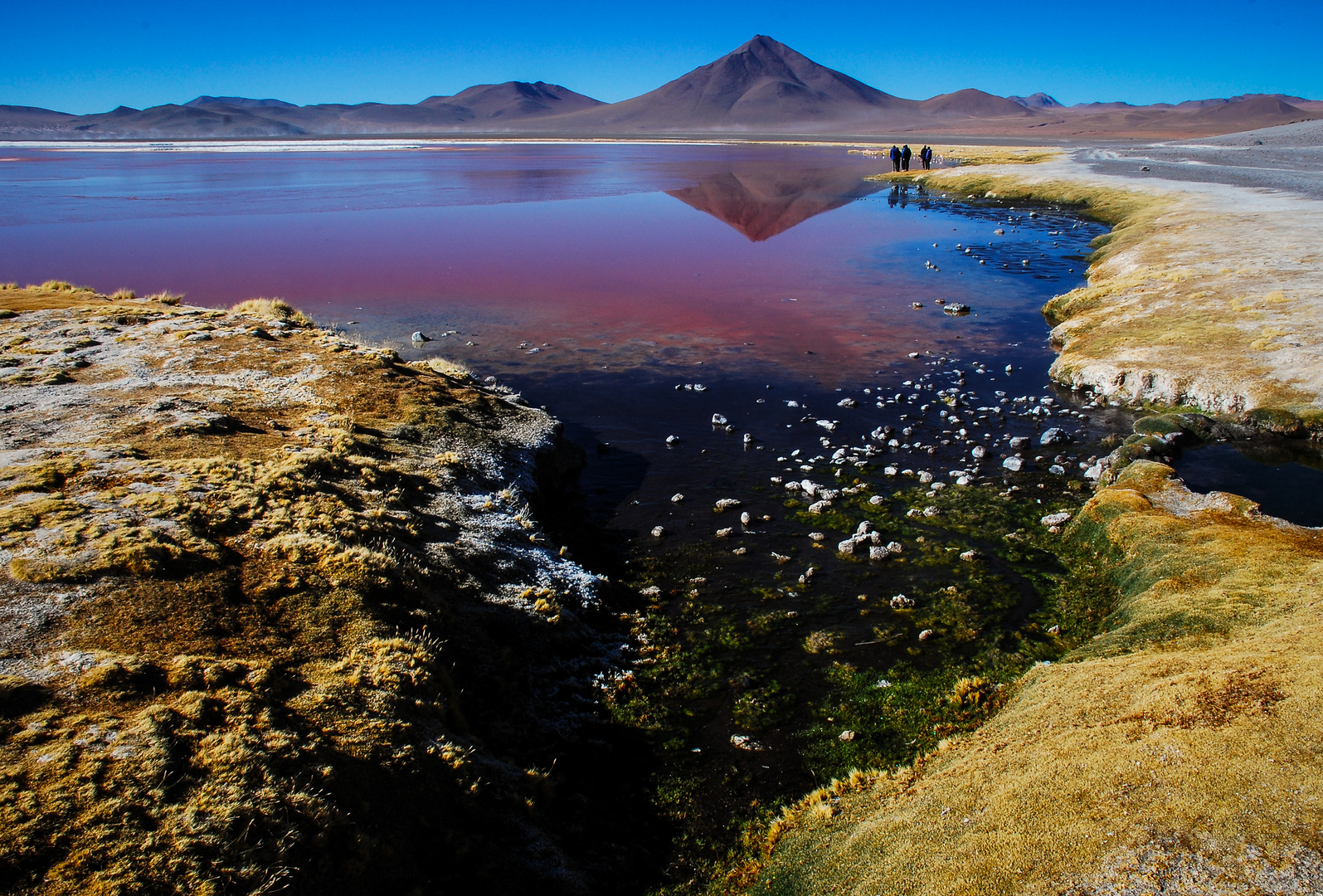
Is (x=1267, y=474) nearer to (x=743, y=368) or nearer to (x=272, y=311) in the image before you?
(x=743, y=368)

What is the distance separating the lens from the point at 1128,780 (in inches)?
213

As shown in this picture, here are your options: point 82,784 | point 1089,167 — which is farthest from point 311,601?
point 1089,167

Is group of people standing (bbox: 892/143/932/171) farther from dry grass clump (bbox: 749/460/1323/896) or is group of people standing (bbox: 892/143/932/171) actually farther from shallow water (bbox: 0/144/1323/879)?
dry grass clump (bbox: 749/460/1323/896)

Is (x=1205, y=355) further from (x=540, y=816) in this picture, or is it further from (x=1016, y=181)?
(x=1016, y=181)

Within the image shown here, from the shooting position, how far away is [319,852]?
17.5 ft

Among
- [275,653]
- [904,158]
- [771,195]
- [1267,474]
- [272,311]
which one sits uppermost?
[904,158]

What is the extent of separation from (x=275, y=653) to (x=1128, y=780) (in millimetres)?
7623

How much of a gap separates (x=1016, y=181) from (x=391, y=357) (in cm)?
5867

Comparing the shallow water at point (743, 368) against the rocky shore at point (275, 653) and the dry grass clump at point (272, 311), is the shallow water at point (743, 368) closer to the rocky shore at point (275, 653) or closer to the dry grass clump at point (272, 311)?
the rocky shore at point (275, 653)

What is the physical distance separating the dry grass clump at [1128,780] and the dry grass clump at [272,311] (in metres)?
19.0

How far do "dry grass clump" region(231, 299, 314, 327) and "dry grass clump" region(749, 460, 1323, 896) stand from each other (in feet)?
62.4

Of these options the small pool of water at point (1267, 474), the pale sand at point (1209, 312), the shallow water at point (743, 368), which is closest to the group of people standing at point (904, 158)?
the shallow water at point (743, 368)

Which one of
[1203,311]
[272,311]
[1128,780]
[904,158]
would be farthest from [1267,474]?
[904,158]

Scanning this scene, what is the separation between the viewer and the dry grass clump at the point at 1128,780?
15.5 ft
